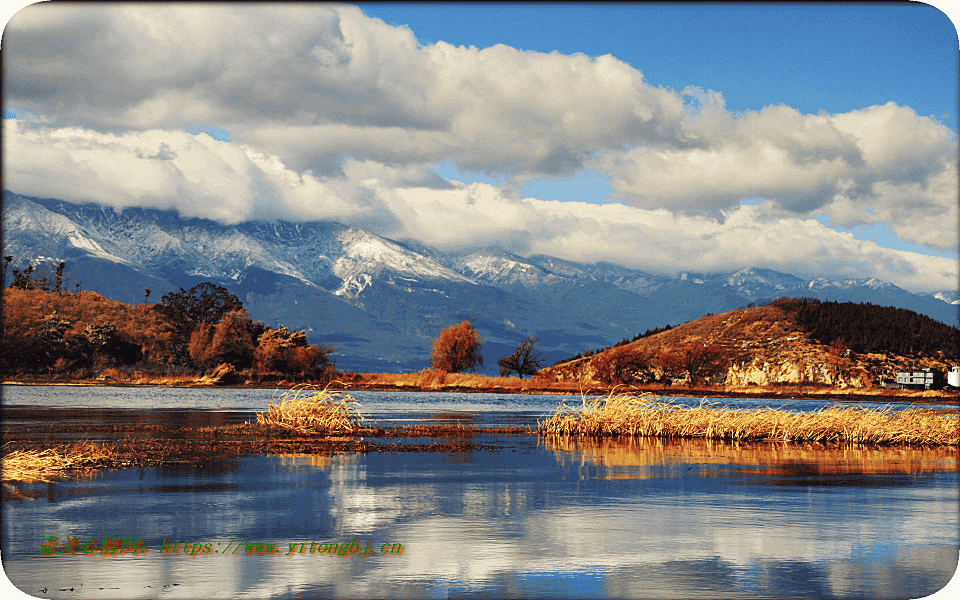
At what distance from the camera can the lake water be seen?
46.3ft

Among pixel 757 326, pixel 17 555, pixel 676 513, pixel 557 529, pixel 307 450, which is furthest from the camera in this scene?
pixel 757 326

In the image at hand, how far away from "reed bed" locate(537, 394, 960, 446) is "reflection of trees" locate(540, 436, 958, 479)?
101 cm

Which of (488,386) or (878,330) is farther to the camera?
(878,330)

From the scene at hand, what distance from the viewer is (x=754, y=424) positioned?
1810 inches

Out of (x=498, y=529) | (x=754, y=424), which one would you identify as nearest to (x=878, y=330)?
(x=754, y=424)

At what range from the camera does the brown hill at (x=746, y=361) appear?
129 meters

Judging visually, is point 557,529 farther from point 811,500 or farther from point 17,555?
point 17,555

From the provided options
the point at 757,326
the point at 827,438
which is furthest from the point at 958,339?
the point at 827,438

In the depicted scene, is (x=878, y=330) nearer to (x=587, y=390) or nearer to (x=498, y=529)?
(x=587, y=390)

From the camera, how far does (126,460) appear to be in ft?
93.0

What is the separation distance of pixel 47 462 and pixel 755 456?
26623 mm

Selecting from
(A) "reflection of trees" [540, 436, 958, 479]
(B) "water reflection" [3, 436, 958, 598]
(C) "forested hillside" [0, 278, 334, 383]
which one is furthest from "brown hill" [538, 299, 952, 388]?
(B) "water reflection" [3, 436, 958, 598]

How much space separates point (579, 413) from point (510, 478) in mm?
20666

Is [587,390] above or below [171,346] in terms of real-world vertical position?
below
